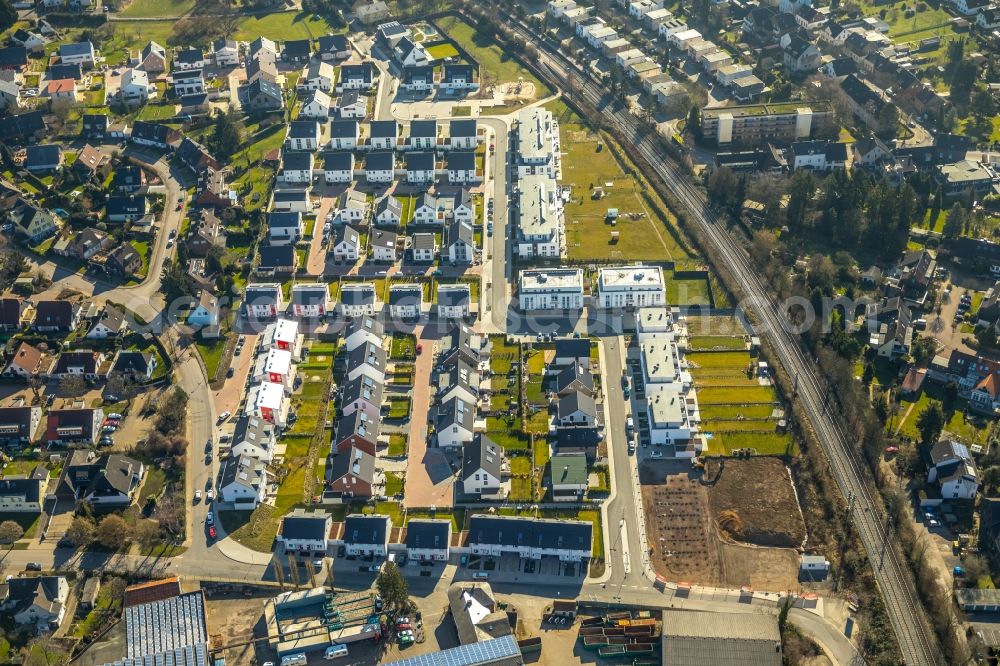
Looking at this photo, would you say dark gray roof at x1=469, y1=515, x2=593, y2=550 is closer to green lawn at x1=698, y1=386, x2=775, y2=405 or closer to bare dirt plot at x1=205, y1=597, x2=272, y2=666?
bare dirt plot at x1=205, y1=597, x2=272, y2=666

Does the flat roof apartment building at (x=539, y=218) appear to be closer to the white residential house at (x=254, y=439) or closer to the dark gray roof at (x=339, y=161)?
the dark gray roof at (x=339, y=161)

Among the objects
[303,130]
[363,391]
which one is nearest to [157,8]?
[303,130]

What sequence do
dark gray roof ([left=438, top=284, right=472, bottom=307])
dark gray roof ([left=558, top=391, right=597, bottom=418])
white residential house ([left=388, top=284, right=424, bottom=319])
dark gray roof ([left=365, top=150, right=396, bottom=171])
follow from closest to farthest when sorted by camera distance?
dark gray roof ([left=558, top=391, right=597, bottom=418])
dark gray roof ([left=438, top=284, right=472, bottom=307])
white residential house ([left=388, top=284, right=424, bottom=319])
dark gray roof ([left=365, top=150, right=396, bottom=171])

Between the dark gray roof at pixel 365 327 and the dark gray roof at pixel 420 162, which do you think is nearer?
the dark gray roof at pixel 365 327

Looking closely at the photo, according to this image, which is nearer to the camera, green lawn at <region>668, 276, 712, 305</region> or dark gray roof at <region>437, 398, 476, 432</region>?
dark gray roof at <region>437, 398, 476, 432</region>

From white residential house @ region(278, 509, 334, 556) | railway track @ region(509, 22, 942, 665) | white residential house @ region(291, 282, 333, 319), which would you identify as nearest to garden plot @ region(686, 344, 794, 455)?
railway track @ region(509, 22, 942, 665)

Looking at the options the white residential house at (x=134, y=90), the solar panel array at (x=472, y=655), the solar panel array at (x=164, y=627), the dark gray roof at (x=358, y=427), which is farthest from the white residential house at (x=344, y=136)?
the solar panel array at (x=472, y=655)
